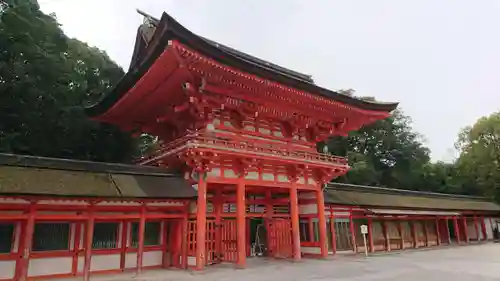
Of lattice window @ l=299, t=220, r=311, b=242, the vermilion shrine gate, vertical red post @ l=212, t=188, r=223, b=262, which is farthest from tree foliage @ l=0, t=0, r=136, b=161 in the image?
lattice window @ l=299, t=220, r=311, b=242

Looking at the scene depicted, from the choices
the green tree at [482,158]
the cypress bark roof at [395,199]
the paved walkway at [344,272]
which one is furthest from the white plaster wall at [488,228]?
the paved walkway at [344,272]

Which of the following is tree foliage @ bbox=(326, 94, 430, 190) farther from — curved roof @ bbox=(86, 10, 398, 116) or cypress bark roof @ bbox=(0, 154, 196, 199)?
cypress bark roof @ bbox=(0, 154, 196, 199)

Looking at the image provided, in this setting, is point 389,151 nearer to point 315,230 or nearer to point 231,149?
point 315,230

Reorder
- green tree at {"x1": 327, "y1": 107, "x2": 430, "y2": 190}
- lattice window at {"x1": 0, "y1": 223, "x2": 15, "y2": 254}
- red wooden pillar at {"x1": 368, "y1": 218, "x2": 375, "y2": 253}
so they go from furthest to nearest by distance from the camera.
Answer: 1. green tree at {"x1": 327, "y1": 107, "x2": 430, "y2": 190}
2. red wooden pillar at {"x1": 368, "y1": 218, "x2": 375, "y2": 253}
3. lattice window at {"x1": 0, "y1": 223, "x2": 15, "y2": 254}

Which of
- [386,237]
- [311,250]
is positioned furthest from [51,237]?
[386,237]

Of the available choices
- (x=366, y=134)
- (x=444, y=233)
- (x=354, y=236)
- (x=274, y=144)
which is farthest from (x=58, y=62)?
(x=366, y=134)

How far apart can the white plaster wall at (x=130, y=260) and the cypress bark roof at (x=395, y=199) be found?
9131mm

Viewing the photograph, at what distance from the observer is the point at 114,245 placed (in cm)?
1088

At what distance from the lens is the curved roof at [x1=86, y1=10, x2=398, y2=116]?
9633mm

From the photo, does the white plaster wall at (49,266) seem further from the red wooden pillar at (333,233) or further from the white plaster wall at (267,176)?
the red wooden pillar at (333,233)

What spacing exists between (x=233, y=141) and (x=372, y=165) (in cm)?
2500

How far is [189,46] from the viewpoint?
9.92 m

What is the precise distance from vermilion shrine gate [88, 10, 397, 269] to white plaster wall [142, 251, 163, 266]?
48.6 inches

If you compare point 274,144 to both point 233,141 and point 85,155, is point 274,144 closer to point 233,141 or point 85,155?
point 233,141
